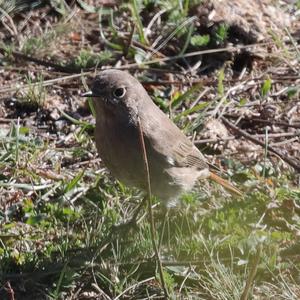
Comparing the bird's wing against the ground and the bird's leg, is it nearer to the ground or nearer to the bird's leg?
the ground

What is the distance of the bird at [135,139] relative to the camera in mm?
5984

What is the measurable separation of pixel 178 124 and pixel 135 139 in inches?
59.0

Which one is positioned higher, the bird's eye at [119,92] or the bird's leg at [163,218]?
the bird's eye at [119,92]

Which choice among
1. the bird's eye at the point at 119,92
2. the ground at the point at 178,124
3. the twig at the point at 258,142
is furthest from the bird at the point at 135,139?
the twig at the point at 258,142

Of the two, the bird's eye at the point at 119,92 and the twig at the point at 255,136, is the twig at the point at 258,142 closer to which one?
the twig at the point at 255,136

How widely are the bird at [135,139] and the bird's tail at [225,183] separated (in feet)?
1.08

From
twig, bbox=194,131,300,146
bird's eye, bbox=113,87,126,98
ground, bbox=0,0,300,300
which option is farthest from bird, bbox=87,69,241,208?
twig, bbox=194,131,300,146

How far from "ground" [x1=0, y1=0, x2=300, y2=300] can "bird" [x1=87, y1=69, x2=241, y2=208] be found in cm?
27

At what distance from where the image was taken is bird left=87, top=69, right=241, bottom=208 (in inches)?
236

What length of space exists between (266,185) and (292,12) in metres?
2.79

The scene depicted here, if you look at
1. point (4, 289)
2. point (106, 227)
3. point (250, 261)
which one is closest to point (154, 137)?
point (106, 227)

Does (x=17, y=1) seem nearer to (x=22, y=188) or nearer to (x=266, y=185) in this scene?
(x=22, y=188)

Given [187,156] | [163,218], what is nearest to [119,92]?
[187,156]

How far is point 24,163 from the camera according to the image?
6.75 meters
